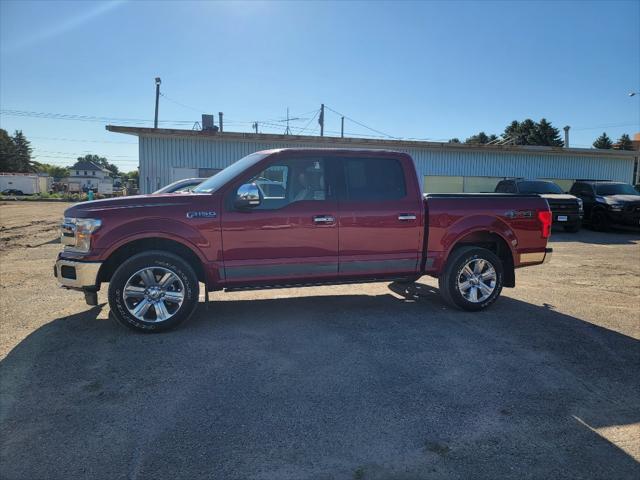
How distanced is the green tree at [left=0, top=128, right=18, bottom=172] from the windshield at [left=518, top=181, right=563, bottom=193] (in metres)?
100

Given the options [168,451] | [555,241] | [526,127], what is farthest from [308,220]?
[526,127]

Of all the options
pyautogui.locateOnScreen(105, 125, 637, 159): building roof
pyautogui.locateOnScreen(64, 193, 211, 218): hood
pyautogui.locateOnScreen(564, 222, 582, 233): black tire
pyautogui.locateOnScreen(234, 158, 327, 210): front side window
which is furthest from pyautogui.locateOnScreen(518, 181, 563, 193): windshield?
pyautogui.locateOnScreen(64, 193, 211, 218): hood

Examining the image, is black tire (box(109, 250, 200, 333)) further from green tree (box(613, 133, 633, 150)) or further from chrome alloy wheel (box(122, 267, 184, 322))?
green tree (box(613, 133, 633, 150))

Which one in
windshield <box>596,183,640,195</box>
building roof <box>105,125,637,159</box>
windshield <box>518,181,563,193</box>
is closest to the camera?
windshield <box>518,181,563,193</box>

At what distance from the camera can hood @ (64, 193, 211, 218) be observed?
467cm

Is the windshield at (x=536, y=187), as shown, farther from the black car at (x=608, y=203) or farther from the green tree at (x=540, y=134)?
the green tree at (x=540, y=134)

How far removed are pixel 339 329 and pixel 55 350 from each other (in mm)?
2851

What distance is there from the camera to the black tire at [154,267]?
4.66m

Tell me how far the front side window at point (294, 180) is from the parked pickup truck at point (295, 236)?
12mm

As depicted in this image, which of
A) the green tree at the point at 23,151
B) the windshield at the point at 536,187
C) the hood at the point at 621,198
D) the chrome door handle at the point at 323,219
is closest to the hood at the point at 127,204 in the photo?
the chrome door handle at the point at 323,219

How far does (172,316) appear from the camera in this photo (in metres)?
4.83

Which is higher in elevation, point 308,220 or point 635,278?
point 308,220

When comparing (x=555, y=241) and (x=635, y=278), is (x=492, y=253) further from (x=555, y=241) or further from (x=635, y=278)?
(x=555, y=241)

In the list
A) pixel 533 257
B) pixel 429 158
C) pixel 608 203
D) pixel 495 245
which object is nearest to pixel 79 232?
pixel 495 245
